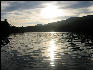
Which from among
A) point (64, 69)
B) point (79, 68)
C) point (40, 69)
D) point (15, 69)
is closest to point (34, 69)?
point (40, 69)

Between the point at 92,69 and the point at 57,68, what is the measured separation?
539 centimetres

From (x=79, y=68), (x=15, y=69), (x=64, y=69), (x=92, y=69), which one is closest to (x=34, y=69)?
(x=15, y=69)

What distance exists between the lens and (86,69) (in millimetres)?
24984

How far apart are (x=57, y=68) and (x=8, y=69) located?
7656 mm

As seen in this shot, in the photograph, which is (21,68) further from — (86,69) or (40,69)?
(86,69)

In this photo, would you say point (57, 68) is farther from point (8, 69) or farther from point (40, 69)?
point (8, 69)

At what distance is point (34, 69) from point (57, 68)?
3661mm

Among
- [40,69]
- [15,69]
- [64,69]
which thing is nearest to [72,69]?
[64,69]

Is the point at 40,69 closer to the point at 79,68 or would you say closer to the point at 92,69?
the point at 79,68

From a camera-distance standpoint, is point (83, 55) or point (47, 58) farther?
point (83, 55)

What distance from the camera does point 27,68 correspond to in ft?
86.5

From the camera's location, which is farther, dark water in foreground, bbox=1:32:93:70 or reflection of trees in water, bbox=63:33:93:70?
reflection of trees in water, bbox=63:33:93:70

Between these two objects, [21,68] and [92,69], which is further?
[21,68]

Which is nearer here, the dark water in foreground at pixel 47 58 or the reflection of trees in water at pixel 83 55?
the dark water in foreground at pixel 47 58
